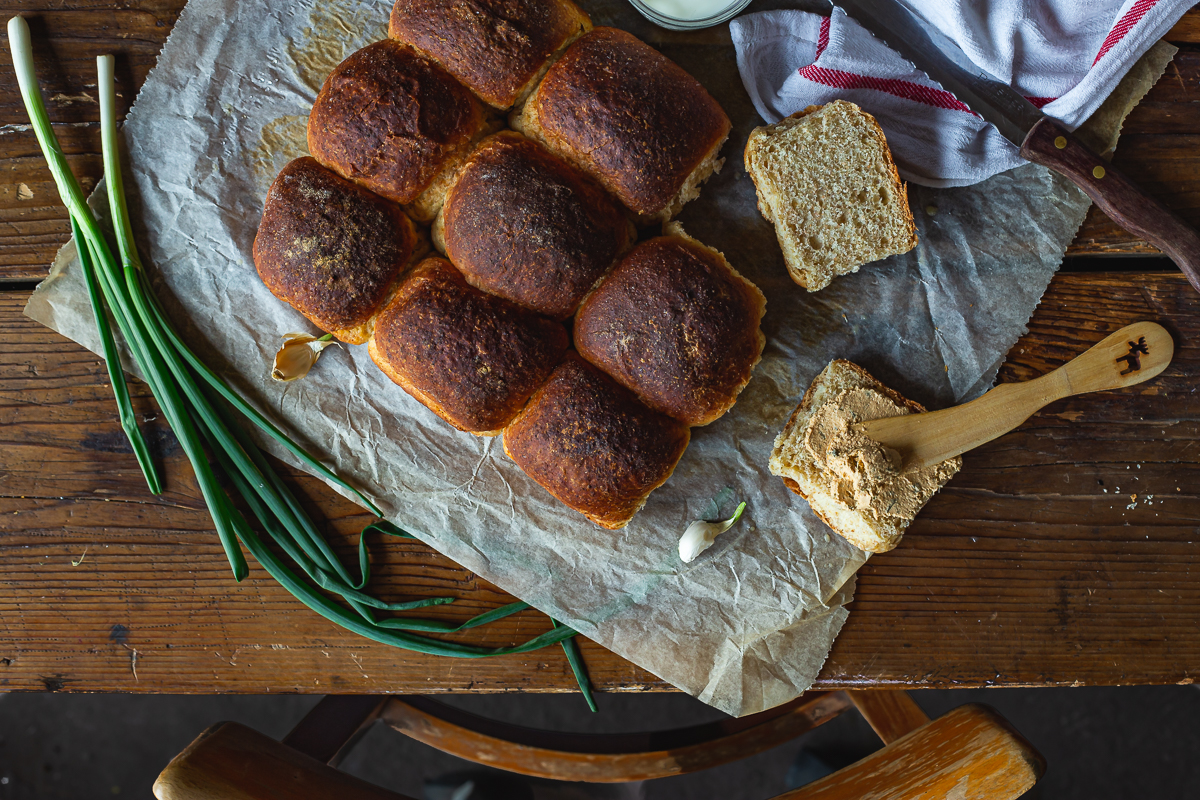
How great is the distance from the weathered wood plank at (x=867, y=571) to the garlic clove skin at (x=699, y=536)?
0.34 meters

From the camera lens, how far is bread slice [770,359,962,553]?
1571 mm

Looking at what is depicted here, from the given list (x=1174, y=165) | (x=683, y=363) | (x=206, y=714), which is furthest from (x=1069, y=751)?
(x=206, y=714)

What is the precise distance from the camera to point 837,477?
1559 mm

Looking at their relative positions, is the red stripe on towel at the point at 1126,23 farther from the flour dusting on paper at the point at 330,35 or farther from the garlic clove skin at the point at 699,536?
the flour dusting on paper at the point at 330,35

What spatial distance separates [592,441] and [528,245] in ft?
1.36

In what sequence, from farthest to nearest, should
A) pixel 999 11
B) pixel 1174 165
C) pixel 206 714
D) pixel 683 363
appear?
pixel 206 714
pixel 1174 165
pixel 999 11
pixel 683 363

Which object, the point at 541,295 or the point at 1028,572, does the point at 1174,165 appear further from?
the point at 541,295

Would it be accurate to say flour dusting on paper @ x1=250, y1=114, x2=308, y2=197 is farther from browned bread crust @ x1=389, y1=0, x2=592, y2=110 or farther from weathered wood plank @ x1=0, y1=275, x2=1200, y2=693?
weathered wood plank @ x1=0, y1=275, x2=1200, y2=693

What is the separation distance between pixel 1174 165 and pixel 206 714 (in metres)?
3.40

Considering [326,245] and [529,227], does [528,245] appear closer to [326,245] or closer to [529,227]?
[529,227]

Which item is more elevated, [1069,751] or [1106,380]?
[1106,380]

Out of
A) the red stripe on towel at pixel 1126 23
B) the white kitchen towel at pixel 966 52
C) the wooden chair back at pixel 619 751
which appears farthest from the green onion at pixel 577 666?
the red stripe on towel at pixel 1126 23

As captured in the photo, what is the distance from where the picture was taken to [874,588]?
1.75 m

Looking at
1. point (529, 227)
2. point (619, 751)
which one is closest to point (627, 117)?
point (529, 227)
